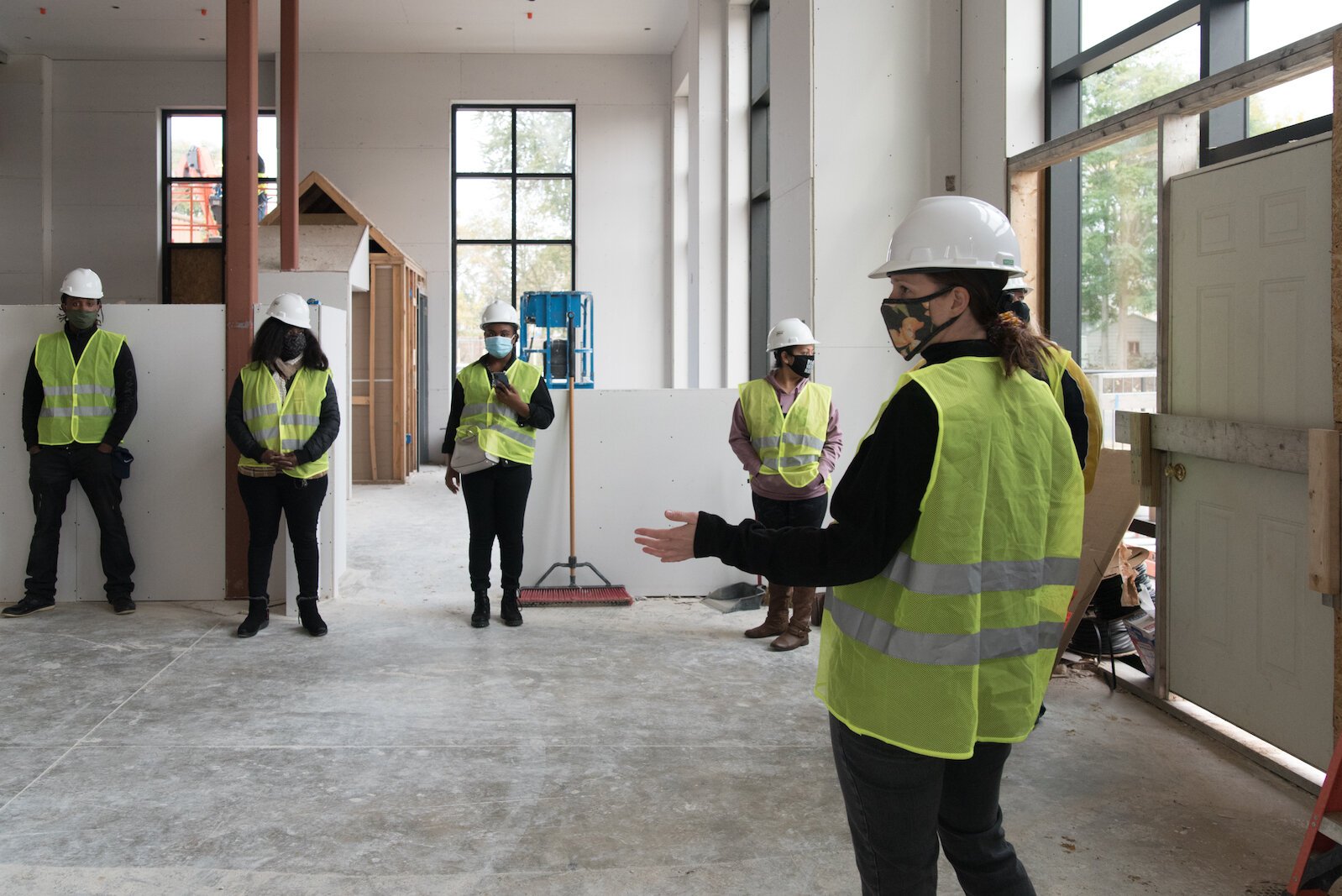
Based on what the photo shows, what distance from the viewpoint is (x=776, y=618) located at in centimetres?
534

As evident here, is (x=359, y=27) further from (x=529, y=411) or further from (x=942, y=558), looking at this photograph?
(x=942, y=558)

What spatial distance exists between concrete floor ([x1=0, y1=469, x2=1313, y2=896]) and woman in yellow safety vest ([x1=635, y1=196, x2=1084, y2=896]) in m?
1.08

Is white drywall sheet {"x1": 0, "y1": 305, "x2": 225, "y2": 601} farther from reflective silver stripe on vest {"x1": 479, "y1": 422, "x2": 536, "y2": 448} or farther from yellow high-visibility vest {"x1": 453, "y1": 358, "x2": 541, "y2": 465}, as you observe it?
reflective silver stripe on vest {"x1": 479, "y1": 422, "x2": 536, "y2": 448}

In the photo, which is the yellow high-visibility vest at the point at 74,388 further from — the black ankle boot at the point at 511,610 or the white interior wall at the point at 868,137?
the white interior wall at the point at 868,137

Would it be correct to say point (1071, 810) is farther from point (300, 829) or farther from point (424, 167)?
point (424, 167)

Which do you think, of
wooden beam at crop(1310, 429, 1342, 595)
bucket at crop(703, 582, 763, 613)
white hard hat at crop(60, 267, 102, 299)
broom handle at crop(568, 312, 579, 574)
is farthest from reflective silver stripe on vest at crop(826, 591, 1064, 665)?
white hard hat at crop(60, 267, 102, 299)

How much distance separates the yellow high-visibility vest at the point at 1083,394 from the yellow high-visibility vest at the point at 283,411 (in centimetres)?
378

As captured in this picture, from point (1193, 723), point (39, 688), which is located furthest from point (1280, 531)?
point (39, 688)

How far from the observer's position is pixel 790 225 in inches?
263

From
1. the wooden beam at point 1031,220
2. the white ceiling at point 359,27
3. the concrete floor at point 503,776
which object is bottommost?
the concrete floor at point 503,776

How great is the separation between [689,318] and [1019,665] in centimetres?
920

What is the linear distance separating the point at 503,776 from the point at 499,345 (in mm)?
2617

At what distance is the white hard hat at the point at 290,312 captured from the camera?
5227 mm

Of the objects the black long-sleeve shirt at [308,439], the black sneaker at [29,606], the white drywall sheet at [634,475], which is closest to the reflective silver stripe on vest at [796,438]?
the white drywall sheet at [634,475]
